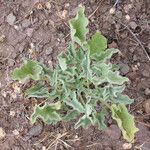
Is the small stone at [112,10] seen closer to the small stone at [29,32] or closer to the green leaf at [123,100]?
the small stone at [29,32]

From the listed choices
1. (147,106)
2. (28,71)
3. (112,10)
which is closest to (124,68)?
(147,106)

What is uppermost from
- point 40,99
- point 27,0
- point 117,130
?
point 27,0

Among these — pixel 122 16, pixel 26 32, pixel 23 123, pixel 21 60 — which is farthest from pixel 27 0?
pixel 23 123

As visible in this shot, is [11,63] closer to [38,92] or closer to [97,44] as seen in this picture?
[38,92]

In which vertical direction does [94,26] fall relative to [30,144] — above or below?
above

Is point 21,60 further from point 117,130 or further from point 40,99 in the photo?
point 117,130

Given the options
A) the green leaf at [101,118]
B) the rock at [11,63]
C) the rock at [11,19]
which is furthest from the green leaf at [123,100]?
the rock at [11,19]
